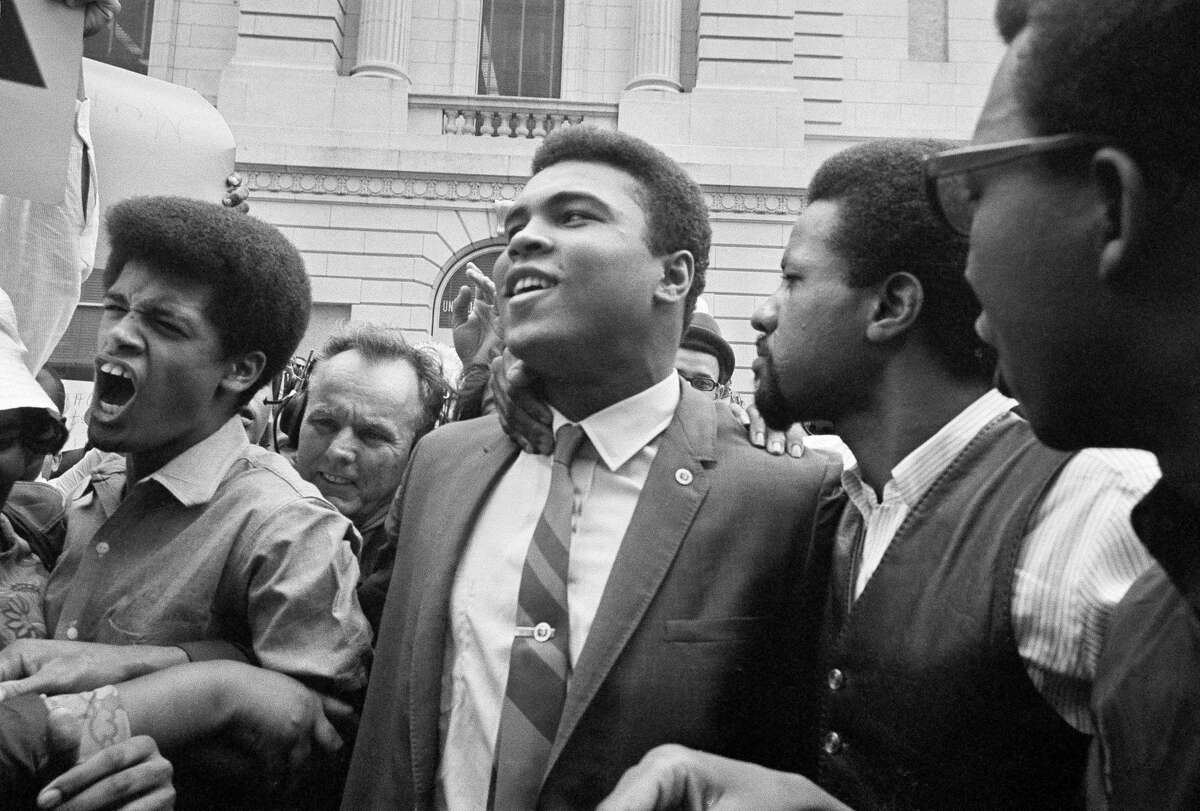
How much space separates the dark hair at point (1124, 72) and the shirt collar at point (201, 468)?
6.06 ft

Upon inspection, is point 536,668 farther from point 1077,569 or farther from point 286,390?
point 286,390

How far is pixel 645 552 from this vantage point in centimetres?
204

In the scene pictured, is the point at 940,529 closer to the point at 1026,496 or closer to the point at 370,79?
the point at 1026,496

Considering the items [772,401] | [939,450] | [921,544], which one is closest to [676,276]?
[772,401]

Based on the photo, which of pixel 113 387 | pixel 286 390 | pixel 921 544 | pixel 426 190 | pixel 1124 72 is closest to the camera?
pixel 1124 72

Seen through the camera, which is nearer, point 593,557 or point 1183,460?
point 1183,460

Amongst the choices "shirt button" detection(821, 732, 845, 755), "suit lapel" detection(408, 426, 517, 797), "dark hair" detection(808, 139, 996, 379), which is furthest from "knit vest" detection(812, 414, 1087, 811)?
"suit lapel" detection(408, 426, 517, 797)

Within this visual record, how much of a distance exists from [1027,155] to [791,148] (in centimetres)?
1508

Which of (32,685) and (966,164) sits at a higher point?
(966,164)

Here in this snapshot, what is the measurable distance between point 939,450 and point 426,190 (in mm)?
14312

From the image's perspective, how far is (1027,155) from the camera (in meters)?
1.12

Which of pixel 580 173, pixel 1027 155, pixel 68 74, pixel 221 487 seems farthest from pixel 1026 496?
pixel 68 74

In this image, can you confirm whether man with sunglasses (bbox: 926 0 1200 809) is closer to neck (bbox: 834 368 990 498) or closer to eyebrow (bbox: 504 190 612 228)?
neck (bbox: 834 368 990 498)

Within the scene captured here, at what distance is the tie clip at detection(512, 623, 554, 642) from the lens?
6.63ft
